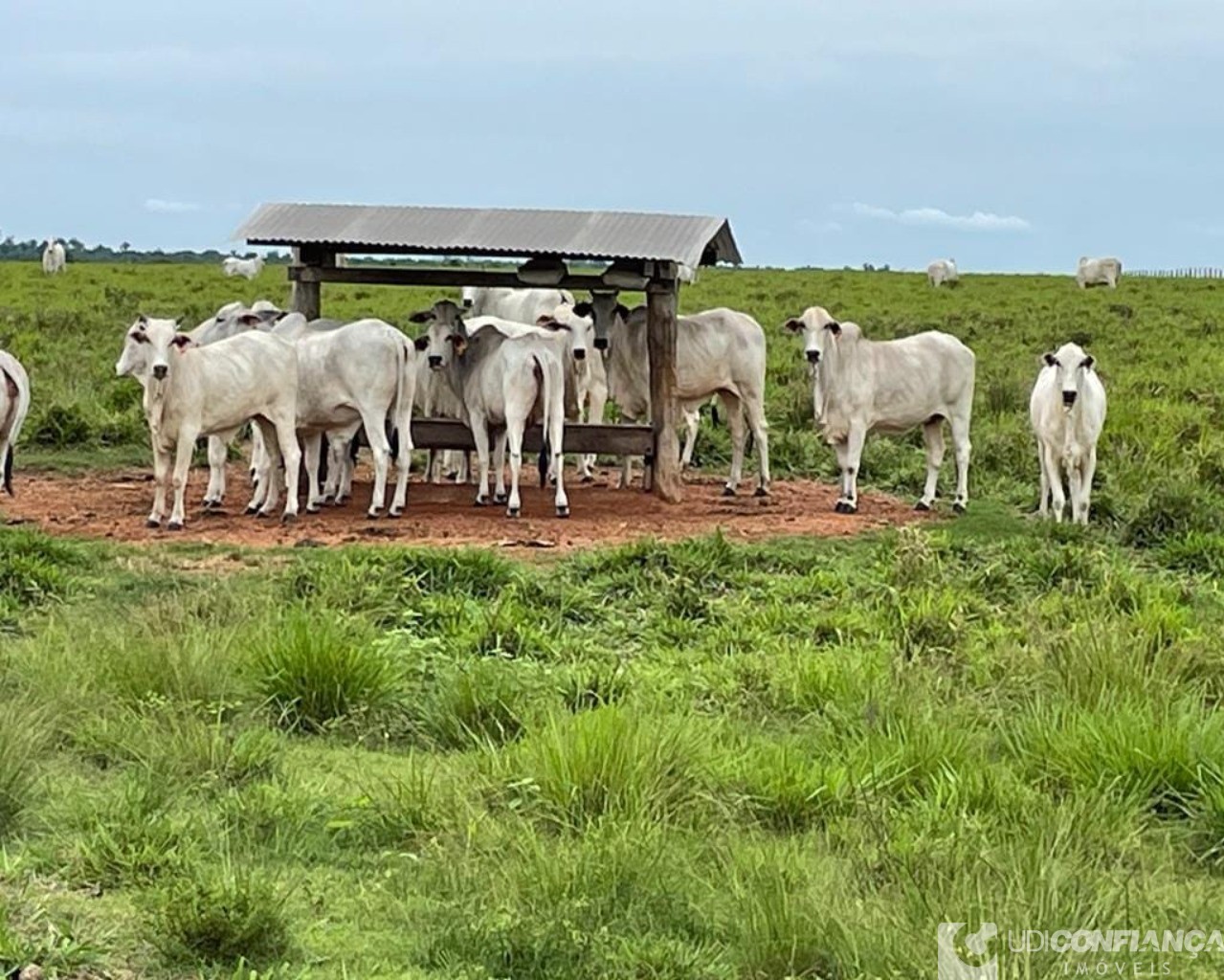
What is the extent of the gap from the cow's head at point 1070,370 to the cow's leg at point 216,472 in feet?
21.5

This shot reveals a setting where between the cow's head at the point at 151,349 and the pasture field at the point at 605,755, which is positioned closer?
the pasture field at the point at 605,755

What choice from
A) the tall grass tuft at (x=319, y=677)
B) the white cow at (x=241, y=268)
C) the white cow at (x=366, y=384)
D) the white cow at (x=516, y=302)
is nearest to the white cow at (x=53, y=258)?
the white cow at (x=241, y=268)

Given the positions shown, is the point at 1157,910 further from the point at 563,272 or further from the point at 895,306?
the point at 895,306

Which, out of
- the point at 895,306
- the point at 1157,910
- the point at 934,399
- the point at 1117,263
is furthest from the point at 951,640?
the point at 1117,263

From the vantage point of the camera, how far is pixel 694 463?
58.1 ft

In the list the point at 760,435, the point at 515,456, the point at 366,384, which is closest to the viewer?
the point at 366,384

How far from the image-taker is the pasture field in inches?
185

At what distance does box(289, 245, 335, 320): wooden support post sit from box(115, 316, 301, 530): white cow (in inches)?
89.7

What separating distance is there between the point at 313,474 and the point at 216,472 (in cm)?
79

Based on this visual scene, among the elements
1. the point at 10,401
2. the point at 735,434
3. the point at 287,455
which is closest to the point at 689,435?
the point at 735,434

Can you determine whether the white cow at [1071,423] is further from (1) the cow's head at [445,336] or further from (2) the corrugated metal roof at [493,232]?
(1) the cow's head at [445,336]

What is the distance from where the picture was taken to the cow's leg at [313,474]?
13797 millimetres

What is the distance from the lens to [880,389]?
1432 cm

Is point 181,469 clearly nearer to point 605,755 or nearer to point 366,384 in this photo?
point 366,384
